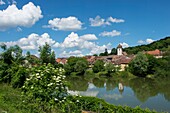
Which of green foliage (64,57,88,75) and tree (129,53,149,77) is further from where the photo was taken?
green foliage (64,57,88,75)

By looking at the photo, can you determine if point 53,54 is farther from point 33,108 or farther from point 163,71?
point 33,108

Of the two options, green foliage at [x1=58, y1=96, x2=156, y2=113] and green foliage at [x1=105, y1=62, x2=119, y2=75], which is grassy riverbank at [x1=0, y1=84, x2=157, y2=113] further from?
green foliage at [x1=105, y1=62, x2=119, y2=75]

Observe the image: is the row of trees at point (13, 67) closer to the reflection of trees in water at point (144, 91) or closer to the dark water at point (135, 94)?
the dark water at point (135, 94)

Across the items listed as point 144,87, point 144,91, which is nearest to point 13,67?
point 144,91

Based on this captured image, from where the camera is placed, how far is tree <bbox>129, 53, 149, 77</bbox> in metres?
53.5

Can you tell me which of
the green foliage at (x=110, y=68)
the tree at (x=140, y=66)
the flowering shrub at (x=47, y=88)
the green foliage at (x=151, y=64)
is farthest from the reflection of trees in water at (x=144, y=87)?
the green foliage at (x=110, y=68)

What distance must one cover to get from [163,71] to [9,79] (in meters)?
38.1

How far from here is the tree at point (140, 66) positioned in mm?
53531

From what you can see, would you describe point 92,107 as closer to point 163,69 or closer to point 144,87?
point 144,87

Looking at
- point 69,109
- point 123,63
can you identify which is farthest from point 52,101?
point 123,63

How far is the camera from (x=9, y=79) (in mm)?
19531

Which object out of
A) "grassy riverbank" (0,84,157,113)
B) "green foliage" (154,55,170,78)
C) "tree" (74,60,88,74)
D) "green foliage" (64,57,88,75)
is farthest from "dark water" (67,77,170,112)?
"green foliage" (64,57,88,75)

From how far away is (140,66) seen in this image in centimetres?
5353

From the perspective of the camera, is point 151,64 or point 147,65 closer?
point 147,65
